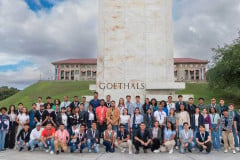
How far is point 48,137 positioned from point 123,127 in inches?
100

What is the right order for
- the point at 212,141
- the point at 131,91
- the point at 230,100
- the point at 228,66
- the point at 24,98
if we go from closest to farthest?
the point at 212,141
the point at 131,91
the point at 228,66
the point at 230,100
the point at 24,98

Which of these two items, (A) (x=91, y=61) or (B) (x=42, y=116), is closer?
(B) (x=42, y=116)

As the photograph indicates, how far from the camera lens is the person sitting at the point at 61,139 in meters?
8.25

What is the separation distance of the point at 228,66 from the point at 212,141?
2205cm

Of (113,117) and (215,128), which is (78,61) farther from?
(215,128)

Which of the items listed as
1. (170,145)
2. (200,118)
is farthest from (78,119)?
(200,118)

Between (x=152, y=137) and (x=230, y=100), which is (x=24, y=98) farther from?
(x=152, y=137)

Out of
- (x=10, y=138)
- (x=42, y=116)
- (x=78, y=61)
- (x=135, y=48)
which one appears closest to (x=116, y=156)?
(x=42, y=116)

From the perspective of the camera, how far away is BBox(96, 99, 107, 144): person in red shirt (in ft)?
29.4

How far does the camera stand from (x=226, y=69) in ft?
97.0

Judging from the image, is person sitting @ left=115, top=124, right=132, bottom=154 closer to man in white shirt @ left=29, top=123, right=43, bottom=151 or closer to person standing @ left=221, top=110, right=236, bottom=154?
man in white shirt @ left=29, top=123, right=43, bottom=151

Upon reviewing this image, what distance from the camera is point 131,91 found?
1107 centimetres

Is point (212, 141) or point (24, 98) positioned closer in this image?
point (212, 141)

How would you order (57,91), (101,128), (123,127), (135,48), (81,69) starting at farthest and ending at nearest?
(81,69), (57,91), (135,48), (101,128), (123,127)
